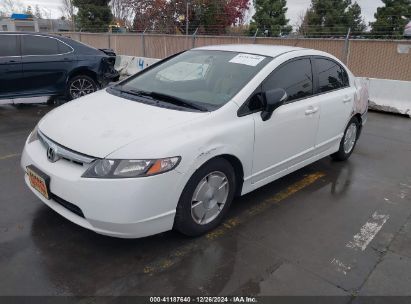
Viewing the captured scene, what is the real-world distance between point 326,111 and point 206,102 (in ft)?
5.61

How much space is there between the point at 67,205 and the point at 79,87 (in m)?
5.68

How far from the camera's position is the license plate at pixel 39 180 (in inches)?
114

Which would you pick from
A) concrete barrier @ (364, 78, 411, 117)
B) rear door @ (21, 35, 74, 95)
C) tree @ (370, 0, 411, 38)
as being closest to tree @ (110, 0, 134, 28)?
tree @ (370, 0, 411, 38)

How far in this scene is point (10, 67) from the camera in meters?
7.07

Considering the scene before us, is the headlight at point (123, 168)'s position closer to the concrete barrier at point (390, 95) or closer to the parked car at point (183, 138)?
the parked car at point (183, 138)

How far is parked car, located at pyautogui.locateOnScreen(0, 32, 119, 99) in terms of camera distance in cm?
713

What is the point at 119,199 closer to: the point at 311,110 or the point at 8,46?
the point at 311,110

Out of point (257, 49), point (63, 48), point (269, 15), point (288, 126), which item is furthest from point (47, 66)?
point (269, 15)

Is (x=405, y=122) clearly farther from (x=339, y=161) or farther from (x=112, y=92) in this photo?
(x=112, y=92)

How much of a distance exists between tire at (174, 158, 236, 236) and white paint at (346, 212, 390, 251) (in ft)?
3.75

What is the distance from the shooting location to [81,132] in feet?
9.75

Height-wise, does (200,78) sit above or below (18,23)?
below

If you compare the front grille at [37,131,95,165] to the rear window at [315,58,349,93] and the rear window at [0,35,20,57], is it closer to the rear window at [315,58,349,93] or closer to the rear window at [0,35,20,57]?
the rear window at [315,58,349,93]

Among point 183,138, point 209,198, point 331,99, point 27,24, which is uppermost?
point 27,24
